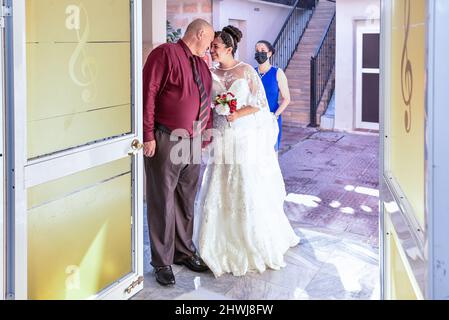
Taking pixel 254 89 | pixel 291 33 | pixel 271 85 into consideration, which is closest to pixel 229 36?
pixel 254 89

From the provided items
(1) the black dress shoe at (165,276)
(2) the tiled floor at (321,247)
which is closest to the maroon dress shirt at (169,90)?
(1) the black dress shoe at (165,276)

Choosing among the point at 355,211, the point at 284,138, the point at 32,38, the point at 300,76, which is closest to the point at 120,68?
the point at 32,38

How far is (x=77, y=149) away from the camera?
2.68m

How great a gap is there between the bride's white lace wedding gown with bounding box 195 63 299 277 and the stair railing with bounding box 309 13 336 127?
25.4 ft

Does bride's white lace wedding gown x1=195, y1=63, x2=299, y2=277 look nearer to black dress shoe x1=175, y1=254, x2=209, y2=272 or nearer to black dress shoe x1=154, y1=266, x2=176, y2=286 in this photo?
black dress shoe x1=175, y1=254, x2=209, y2=272

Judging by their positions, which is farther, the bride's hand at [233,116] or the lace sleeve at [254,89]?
the lace sleeve at [254,89]

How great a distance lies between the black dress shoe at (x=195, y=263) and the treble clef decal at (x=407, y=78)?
2.20 metres

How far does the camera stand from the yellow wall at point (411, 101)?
61.5 inches

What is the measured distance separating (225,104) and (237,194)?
66 cm

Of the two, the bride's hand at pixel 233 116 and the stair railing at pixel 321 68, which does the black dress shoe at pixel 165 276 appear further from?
the stair railing at pixel 321 68

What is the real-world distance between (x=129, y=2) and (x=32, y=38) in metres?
0.86

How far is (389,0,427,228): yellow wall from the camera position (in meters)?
1.56

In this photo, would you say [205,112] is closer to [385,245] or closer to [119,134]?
[119,134]

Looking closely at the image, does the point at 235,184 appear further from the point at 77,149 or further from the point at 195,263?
the point at 77,149
